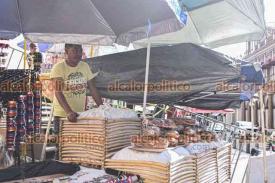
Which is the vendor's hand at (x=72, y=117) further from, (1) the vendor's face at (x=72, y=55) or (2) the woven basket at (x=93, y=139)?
(1) the vendor's face at (x=72, y=55)

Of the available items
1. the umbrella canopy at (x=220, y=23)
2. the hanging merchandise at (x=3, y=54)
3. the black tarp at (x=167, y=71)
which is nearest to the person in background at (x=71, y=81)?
the black tarp at (x=167, y=71)

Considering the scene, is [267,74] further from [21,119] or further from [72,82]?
[21,119]

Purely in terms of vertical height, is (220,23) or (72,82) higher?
(220,23)

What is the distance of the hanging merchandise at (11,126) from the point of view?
3118mm

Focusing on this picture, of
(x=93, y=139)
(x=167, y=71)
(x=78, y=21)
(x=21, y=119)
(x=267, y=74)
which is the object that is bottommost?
(x=93, y=139)

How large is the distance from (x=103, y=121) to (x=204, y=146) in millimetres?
1223

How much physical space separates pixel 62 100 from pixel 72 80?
398mm

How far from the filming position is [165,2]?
2.70 m

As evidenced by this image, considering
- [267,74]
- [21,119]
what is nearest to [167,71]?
[21,119]

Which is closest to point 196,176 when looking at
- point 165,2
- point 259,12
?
point 165,2

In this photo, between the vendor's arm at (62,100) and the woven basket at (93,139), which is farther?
the vendor's arm at (62,100)

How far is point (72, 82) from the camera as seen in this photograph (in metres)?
3.70

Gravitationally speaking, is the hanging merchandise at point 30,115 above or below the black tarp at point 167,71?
below

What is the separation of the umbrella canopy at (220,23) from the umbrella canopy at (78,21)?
104cm
